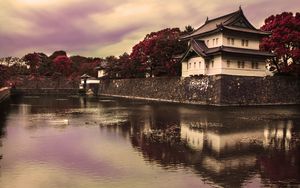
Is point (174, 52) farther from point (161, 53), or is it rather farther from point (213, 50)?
point (213, 50)

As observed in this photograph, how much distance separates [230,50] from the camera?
131 ft

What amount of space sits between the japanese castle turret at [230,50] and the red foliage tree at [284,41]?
1833 mm

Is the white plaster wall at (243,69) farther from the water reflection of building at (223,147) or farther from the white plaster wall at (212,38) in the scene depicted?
the water reflection of building at (223,147)

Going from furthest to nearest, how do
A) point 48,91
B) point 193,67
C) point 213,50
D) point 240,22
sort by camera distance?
point 48,91
point 193,67
point 240,22
point 213,50

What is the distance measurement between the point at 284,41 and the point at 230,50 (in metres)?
7.76

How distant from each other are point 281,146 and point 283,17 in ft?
115

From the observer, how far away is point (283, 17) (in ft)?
149

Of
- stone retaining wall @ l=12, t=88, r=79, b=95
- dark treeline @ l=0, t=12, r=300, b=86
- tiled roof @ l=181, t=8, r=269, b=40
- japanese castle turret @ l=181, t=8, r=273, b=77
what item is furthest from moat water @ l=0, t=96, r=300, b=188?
stone retaining wall @ l=12, t=88, r=79, b=95

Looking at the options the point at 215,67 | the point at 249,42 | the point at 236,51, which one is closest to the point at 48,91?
the point at 215,67

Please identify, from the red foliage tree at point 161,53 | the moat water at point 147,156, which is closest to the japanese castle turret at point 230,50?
the red foliage tree at point 161,53

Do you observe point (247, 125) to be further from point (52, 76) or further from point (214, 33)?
point (52, 76)

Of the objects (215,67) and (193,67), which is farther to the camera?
(193,67)

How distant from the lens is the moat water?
9.62 m

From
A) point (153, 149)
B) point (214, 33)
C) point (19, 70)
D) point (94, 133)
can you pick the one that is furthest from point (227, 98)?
point (19, 70)
